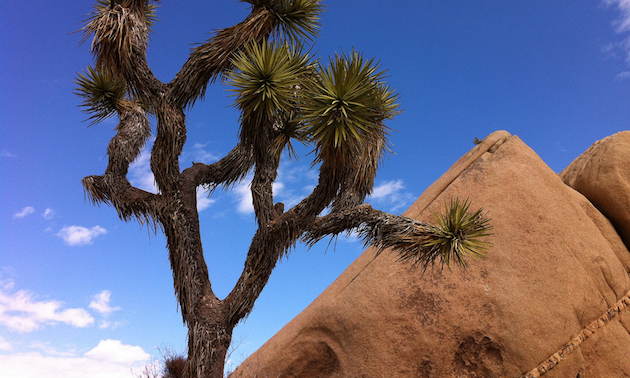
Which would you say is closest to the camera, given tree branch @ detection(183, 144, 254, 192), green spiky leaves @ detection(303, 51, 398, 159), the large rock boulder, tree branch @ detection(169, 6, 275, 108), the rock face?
green spiky leaves @ detection(303, 51, 398, 159)

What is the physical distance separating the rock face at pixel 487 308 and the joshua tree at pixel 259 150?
169 centimetres

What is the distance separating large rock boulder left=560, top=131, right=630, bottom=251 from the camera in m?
10.7

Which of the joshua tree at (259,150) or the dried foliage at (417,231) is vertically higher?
the joshua tree at (259,150)

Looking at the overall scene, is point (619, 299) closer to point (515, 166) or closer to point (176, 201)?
point (515, 166)

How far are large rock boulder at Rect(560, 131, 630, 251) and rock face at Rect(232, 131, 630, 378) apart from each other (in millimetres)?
1117

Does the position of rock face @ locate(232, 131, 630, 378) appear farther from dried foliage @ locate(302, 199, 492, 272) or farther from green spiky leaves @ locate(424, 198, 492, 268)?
green spiky leaves @ locate(424, 198, 492, 268)

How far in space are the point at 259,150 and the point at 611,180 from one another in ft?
26.9

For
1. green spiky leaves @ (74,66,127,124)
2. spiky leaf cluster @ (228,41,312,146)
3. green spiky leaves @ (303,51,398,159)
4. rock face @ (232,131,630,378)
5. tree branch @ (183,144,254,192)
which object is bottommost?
rock face @ (232,131,630,378)

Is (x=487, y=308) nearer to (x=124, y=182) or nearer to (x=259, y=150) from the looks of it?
(x=259, y=150)

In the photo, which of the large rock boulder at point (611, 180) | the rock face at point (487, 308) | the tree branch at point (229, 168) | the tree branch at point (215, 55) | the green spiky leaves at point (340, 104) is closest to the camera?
the green spiky leaves at point (340, 104)

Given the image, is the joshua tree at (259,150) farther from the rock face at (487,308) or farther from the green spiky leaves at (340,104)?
the rock face at (487,308)

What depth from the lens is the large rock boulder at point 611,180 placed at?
10.7 m

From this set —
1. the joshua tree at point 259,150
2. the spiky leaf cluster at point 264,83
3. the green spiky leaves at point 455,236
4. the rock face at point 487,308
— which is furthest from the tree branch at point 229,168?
the green spiky leaves at point 455,236

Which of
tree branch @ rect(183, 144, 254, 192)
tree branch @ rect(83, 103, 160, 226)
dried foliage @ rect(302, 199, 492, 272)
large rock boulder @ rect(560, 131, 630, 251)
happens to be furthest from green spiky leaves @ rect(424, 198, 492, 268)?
large rock boulder @ rect(560, 131, 630, 251)
